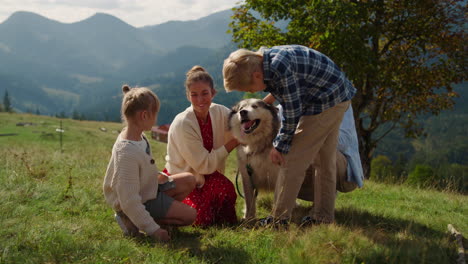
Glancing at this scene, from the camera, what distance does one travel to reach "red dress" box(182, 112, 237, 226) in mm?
4290

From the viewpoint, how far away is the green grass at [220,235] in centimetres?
293

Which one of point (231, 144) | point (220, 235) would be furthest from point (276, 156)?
point (220, 235)

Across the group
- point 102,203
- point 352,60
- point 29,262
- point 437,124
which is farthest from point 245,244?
point 437,124

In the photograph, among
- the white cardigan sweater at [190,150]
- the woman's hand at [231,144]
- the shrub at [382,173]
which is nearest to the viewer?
the white cardigan sweater at [190,150]

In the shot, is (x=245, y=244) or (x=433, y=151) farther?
(x=433, y=151)

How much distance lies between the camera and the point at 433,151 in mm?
116250

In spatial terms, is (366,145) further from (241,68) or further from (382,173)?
(241,68)

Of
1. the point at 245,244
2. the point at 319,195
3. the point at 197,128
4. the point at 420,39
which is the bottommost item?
the point at 245,244

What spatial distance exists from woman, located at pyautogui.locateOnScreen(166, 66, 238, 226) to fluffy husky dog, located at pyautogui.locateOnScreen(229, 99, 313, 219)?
0.21 metres

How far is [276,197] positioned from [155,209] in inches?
58.8

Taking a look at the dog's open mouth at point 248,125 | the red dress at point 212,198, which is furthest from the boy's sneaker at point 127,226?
the dog's open mouth at point 248,125

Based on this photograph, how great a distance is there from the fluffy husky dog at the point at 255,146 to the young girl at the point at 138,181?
4.09ft

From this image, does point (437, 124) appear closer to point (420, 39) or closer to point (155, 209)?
point (420, 39)

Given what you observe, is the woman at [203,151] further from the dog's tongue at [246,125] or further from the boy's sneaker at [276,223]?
the boy's sneaker at [276,223]
